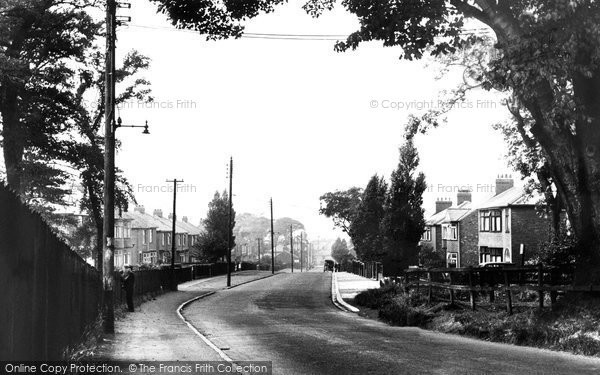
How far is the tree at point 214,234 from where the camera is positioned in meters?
70.4

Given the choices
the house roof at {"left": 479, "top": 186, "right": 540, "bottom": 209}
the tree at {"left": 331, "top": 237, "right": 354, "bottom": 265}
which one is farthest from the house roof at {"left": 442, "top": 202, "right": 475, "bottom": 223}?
the tree at {"left": 331, "top": 237, "right": 354, "bottom": 265}

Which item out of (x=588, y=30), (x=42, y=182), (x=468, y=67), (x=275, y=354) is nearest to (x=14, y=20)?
(x=42, y=182)

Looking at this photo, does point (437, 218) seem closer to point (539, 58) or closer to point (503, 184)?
point (503, 184)

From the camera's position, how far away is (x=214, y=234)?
71250 millimetres

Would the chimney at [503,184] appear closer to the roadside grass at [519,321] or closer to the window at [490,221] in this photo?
the window at [490,221]

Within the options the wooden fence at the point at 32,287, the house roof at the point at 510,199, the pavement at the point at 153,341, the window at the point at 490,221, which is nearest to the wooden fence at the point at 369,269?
the window at the point at 490,221

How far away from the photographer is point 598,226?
1308 cm

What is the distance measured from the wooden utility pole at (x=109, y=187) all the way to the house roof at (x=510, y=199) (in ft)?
122

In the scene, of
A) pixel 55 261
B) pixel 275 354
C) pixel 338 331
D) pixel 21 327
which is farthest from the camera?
pixel 338 331

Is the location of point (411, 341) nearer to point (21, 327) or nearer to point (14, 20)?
point (21, 327)

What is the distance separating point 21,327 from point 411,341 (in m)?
9.58

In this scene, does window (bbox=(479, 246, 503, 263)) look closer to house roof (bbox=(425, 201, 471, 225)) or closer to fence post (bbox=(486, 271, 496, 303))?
house roof (bbox=(425, 201, 471, 225))

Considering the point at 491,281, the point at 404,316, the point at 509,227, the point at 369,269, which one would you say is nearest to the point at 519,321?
the point at 491,281

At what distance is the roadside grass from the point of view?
11781mm
